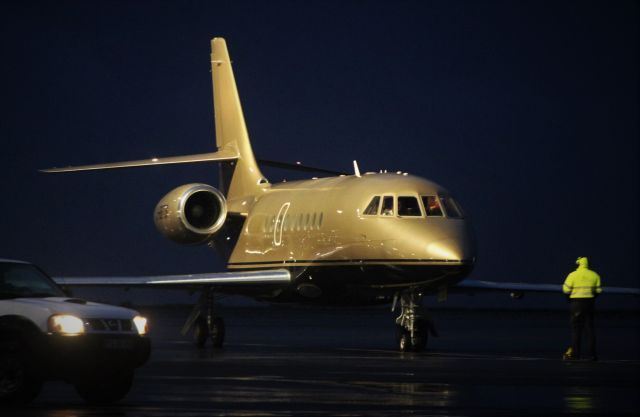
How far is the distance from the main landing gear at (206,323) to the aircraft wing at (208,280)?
2.29 ft

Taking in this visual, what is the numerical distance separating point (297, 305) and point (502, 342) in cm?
444

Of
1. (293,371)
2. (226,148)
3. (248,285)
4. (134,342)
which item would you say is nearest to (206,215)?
(248,285)

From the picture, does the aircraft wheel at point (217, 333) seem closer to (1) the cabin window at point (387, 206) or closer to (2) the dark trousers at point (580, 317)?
(1) the cabin window at point (387, 206)

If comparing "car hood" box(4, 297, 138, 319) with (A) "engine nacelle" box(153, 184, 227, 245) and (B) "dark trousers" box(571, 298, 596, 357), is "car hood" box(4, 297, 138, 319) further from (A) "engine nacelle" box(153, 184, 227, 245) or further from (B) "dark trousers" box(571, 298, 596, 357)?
(A) "engine nacelle" box(153, 184, 227, 245)

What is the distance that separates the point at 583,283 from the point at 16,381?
460 inches

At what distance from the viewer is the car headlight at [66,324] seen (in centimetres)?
1279

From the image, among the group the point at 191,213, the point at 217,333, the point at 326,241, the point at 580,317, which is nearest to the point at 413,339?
the point at 326,241

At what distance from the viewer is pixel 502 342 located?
28781 millimetres

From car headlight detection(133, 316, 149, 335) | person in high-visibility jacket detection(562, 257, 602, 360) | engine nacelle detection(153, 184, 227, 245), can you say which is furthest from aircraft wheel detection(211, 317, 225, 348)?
car headlight detection(133, 316, 149, 335)

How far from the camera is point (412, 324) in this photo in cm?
2450

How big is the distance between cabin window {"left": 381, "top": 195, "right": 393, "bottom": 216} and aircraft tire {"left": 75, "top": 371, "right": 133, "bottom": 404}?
1173 centimetres

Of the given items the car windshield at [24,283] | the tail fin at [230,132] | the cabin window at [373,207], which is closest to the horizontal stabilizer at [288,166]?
the tail fin at [230,132]

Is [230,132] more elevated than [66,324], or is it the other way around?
[230,132]

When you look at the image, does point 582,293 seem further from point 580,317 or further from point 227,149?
point 227,149
